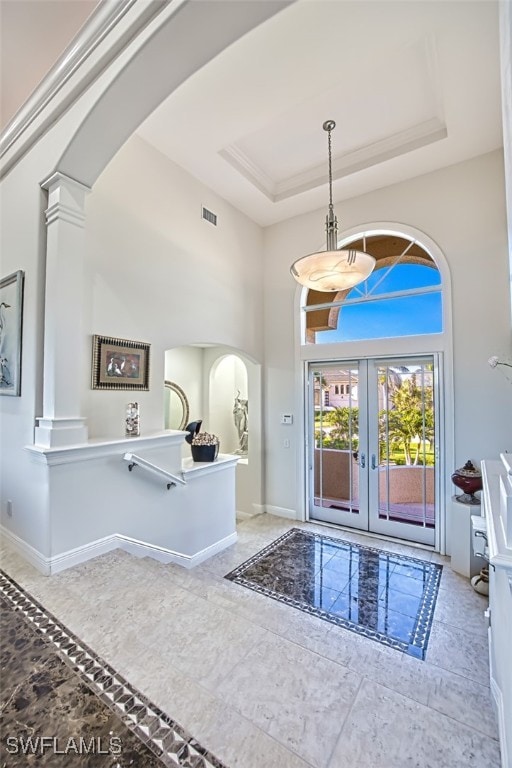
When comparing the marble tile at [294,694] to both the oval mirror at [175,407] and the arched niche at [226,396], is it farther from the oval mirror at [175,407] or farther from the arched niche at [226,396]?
the arched niche at [226,396]

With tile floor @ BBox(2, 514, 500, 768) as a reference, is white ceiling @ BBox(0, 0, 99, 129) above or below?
above

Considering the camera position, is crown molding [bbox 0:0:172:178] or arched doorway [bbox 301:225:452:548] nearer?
crown molding [bbox 0:0:172:178]

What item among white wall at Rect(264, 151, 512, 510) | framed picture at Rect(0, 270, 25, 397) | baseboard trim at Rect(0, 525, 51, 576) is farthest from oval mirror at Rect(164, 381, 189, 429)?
white wall at Rect(264, 151, 512, 510)

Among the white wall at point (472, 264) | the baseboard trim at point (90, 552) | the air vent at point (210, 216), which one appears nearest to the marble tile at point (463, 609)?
the white wall at point (472, 264)

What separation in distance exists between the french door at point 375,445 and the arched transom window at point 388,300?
403 mm

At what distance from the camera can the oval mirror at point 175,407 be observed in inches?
233

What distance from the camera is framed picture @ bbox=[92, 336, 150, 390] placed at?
10.1 ft

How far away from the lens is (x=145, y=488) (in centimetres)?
328

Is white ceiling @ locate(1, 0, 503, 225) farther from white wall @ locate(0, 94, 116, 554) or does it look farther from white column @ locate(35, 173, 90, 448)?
white column @ locate(35, 173, 90, 448)

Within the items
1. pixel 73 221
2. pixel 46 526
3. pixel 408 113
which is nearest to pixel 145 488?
pixel 46 526

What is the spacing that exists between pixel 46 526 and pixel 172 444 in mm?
1321

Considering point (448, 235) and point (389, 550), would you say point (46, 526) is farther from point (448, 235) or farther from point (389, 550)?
point (448, 235)

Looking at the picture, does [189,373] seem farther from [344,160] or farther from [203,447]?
[344,160]

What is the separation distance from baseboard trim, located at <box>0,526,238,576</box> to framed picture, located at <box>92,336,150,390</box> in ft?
4.43
